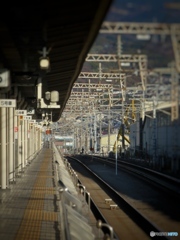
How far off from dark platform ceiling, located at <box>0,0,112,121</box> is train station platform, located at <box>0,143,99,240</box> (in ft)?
7.55

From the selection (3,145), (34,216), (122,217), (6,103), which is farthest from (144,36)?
(122,217)

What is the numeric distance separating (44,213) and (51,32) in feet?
11.5

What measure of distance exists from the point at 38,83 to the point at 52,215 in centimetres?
348

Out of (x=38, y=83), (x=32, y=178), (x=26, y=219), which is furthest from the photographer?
(x=32, y=178)

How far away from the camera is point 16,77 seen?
37.2 ft

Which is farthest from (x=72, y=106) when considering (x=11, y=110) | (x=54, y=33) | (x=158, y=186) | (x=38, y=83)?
(x=54, y=33)

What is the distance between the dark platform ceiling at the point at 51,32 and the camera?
18.3 ft

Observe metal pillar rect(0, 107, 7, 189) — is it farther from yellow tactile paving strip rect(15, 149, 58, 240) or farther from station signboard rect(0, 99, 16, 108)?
station signboard rect(0, 99, 16, 108)

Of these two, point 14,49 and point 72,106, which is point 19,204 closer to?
point 14,49

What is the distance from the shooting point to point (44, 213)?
334 inches

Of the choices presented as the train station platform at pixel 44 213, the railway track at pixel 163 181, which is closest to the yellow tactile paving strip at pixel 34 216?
the train station platform at pixel 44 213

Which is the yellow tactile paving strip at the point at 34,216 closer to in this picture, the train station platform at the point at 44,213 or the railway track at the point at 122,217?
the train station platform at the point at 44,213

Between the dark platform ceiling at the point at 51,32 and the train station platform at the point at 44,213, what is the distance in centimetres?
230

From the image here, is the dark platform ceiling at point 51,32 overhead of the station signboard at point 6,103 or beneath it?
overhead
